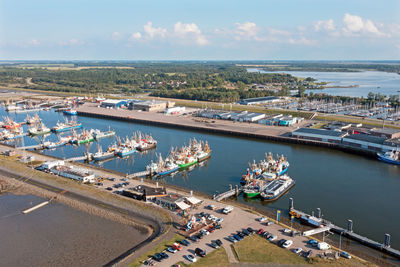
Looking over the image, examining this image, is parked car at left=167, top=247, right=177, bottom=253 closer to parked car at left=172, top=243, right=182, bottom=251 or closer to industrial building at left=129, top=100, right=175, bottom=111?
parked car at left=172, top=243, right=182, bottom=251

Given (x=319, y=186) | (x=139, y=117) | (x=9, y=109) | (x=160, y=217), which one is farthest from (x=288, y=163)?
(x=9, y=109)

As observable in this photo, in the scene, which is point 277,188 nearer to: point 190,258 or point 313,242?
point 313,242

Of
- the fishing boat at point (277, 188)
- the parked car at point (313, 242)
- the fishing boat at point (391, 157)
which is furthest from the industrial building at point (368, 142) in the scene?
the parked car at point (313, 242)

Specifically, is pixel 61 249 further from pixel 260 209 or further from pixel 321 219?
pixel 321 219

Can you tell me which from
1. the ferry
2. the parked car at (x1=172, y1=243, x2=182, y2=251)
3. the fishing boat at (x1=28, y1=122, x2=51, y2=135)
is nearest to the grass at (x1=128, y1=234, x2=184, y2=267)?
the parked car at (x1=172, y1=243, x2=182, y2=251)

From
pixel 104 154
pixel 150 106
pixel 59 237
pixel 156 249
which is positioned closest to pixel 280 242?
pixel 156 249
